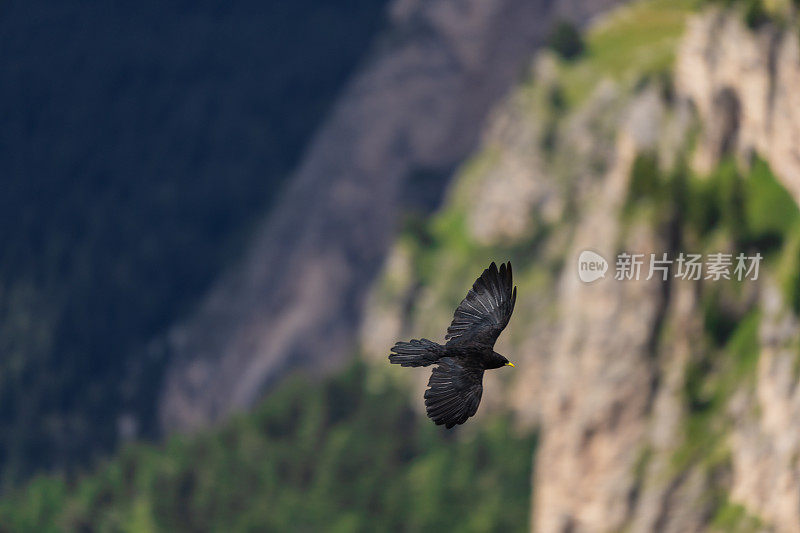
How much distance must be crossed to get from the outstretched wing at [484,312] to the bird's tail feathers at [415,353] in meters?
1.55

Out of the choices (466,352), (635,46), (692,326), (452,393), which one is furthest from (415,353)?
(635,46)

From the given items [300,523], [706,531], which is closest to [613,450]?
[706,531]

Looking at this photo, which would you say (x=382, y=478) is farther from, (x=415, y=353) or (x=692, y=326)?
(x=415, y=353)

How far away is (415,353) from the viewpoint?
136 feet

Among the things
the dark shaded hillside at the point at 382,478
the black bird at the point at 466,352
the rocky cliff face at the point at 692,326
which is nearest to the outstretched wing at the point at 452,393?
the black bird at the point at 466,352

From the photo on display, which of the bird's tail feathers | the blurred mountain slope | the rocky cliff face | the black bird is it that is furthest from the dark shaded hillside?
the bird's tail feathers

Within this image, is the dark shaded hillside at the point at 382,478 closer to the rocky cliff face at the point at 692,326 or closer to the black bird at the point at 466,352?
the rocky cliff face at the point at 692,326

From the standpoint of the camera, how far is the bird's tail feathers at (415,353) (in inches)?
1618

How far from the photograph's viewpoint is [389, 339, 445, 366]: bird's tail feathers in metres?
41.1

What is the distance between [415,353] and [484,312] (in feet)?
13.0

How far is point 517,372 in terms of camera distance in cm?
17212

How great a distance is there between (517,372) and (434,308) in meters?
26.4

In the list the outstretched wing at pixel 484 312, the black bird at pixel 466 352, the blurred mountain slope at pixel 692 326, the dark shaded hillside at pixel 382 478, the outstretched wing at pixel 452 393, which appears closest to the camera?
the outstretched wing at pixel 452 393

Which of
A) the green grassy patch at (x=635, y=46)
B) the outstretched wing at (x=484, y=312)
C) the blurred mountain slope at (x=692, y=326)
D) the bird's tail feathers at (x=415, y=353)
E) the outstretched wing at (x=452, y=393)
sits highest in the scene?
the green grassy patch at (x=635, y=46)
